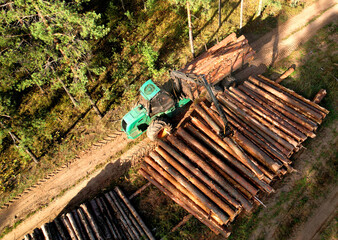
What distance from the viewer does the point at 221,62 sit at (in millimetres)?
16266

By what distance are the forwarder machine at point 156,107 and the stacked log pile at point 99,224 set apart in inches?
176

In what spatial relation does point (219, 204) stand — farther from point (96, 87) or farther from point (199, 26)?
point (199, 26)

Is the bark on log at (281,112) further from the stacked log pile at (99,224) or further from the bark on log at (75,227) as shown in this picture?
the bark on log at (75,227)

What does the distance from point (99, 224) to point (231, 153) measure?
28.0 ft

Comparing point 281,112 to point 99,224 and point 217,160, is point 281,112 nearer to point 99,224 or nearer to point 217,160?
point 217,160

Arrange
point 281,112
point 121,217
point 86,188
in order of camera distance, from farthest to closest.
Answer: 1. point 86,188
2. point 281,112
3. point 121,217

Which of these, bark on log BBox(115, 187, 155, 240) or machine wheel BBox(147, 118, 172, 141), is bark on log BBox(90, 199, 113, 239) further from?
machine wheel BBox(147, 118, 172, 141)

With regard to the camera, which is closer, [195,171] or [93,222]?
[93,222]

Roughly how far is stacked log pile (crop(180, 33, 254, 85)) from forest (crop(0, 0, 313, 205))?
3108 millimetres

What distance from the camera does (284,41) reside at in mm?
19688

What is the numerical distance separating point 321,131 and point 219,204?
28.5 ft

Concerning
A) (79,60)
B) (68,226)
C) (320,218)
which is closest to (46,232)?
(68,226)

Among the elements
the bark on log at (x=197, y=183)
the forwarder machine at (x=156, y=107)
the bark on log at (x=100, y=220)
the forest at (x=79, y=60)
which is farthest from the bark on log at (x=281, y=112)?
the bark on log at (x=100, y=220)

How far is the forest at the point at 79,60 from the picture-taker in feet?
43.8
